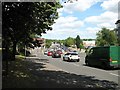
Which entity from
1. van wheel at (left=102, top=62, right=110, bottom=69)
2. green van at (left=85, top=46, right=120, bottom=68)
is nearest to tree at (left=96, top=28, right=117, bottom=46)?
green van at (left=85, top=46, right=120, bottom=68)

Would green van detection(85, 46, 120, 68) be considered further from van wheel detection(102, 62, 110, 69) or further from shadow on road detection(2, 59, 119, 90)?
shadow on road detection(2, 59, 119, 90)

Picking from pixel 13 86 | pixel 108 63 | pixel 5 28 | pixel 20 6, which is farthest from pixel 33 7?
pixel 108 63

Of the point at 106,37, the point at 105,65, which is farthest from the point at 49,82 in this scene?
the point at 106,37

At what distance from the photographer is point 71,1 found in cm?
1212

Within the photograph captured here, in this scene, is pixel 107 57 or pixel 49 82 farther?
pixel 107 57

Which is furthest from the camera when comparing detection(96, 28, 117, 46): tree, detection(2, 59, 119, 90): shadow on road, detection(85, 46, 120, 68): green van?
detection(96, 28, 117, 46): tree

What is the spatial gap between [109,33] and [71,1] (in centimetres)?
12219

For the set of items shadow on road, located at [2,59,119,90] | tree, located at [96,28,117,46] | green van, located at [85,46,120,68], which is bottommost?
shadow on road, located at [2,59,119,90]

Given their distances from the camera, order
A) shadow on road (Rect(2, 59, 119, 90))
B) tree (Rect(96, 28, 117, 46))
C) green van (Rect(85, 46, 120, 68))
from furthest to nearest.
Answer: tree (Rect(96, 28, 117, 46)) → green van (Rect(85, 46, 120, 68)) → shadow on road (Rect(2, 59, 119, 90))

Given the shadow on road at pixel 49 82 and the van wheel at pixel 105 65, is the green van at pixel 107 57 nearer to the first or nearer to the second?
the van wheel at pixel 105 65

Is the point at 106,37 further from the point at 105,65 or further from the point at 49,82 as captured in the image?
the point at 49,82

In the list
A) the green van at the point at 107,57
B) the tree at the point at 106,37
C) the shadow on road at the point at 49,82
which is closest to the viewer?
the shadow on road at the point at 49,82

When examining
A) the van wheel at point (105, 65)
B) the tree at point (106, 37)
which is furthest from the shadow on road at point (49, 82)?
the tree at point (106, 37)

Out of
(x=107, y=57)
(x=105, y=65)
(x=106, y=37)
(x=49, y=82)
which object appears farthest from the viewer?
(x=106, y=37)
